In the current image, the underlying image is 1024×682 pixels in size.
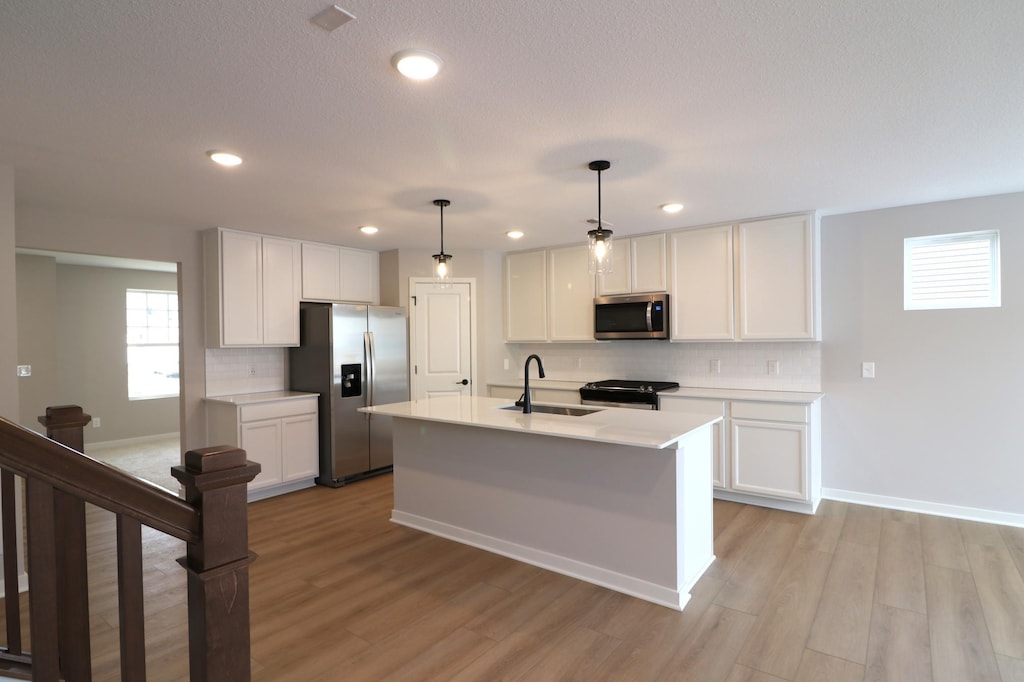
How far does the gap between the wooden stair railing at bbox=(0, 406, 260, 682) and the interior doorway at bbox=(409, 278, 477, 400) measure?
14.7 ft

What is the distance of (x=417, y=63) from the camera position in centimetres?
187

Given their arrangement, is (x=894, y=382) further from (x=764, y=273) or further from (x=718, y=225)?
(x=718, y=225)

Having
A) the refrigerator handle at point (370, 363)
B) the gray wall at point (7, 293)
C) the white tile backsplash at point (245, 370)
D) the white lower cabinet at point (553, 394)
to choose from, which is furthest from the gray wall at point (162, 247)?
the white lower cabinet at point (553, 394)

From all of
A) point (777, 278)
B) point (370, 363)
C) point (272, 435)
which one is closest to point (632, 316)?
point (777, 278)

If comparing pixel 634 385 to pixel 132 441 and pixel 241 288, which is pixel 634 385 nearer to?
pixel 241 288

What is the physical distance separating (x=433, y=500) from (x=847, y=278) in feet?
12.0

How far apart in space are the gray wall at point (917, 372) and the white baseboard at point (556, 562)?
2469 mm

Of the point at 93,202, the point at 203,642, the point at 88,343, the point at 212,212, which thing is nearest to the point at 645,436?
the point at 203,642

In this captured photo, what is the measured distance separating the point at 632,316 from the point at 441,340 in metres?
2.03

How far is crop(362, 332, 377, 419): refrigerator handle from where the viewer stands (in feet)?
16.9

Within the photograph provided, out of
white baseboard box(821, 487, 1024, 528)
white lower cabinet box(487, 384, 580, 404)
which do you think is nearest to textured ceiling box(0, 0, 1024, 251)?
white lower cabinet box(487, 384, 580, 404)

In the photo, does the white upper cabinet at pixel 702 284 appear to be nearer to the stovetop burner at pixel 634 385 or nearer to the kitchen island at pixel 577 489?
the stovetop burner at pixel 634 385

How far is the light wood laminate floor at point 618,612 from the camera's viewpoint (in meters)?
2.21

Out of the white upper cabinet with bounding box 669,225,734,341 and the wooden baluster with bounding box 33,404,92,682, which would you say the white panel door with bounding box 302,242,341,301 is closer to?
the white upper cabinet with bounding box 669,225,734,341
